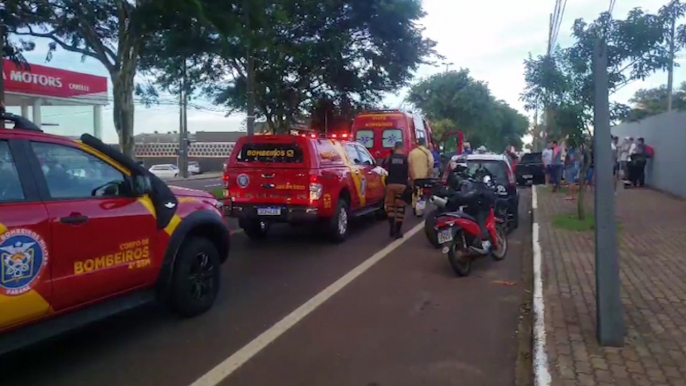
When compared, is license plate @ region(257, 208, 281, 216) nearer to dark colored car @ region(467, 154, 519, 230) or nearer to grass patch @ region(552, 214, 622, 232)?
dark colored car @ region(467, 154, 519, 230)

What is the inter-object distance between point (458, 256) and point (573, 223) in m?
5.20

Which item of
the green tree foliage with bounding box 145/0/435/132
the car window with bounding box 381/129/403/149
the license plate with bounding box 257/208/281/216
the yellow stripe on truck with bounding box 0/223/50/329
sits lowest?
the yellow stripe on truck with bounding box 0/223/50/329

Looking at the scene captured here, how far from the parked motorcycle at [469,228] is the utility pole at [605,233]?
Result: 10.0 feet

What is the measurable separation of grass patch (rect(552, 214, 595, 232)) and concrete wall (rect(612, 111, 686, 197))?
21.1 feet

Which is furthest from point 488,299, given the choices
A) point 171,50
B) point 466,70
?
point 466,70

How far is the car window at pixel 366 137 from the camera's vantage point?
19688 mm

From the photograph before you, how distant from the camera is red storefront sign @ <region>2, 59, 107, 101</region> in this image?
23.6 m

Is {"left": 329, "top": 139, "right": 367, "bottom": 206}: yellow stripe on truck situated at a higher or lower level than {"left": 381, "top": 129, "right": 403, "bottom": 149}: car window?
lower

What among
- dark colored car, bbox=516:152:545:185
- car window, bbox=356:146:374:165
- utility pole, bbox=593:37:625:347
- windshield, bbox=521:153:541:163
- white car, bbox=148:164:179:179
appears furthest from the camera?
white car, bbox=148:164:179:179

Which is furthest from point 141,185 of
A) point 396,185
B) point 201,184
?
point 201,184

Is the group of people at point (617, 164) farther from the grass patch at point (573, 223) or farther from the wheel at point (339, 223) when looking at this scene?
the wheel at point (339, 223)

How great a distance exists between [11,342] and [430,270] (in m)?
5.77

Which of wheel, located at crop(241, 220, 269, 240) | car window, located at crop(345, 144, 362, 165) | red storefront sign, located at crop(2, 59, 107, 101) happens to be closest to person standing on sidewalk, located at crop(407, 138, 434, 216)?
car window, located at crop(345, 144, 362, 165)

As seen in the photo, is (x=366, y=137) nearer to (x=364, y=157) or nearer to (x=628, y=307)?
(x=364, y=157)
